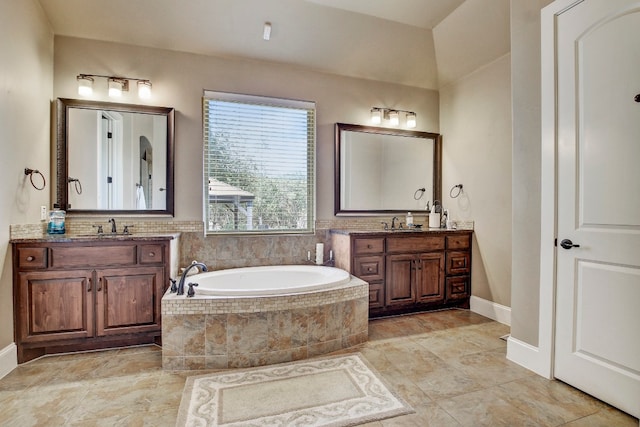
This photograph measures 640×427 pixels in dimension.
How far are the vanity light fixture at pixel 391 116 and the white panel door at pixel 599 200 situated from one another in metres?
1.83

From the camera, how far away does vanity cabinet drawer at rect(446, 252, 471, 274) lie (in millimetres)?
3494

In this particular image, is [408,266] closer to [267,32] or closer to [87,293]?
[267,32]

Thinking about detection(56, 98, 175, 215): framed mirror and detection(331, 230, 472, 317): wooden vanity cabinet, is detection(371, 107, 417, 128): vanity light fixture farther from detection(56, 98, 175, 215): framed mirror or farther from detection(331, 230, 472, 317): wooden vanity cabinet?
detection(56, 98, 175, 215): framed mirror

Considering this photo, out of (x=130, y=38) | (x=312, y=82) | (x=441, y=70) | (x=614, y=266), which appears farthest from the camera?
(x=441, y=70)

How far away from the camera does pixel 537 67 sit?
2.16 metres

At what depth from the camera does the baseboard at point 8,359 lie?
2.12 metres

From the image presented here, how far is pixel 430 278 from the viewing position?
11.1 feet

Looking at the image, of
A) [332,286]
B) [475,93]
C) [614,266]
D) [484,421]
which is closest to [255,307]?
[332,286]

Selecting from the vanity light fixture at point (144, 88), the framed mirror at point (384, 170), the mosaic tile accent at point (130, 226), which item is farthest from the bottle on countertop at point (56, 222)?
the framed mirror at point (384, 170)

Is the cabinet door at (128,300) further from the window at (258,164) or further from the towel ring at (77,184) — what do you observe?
the towel ring at (77,184)

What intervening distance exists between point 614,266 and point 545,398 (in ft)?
2.86

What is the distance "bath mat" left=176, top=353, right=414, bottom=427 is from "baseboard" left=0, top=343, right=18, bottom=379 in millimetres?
1294

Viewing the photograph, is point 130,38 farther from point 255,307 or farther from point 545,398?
point 545,398

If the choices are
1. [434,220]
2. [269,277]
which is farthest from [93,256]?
[434,220]
